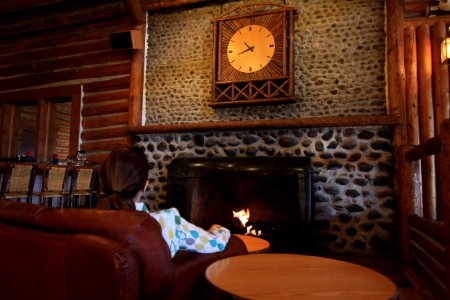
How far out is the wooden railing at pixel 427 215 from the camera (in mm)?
2207

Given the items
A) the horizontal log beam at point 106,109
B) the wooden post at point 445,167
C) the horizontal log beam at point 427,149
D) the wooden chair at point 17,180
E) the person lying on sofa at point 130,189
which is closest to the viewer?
the person lying on sofa at point 130,189

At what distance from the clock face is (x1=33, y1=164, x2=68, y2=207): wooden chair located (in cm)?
312

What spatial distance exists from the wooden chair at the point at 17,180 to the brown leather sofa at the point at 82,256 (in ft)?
11.8

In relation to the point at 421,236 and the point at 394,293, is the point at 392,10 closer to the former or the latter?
the point at 421,236

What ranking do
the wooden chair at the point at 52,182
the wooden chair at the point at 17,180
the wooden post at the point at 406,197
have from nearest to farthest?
the wooden post at the point at 406,197 → the wooden chair at the point at 17,180 → the wooden chair at the point at 52,182

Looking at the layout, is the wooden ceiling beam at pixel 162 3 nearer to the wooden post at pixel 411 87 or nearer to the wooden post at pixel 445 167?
the wooden post at pixel 411 87

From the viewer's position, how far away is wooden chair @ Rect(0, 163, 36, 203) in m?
4.53

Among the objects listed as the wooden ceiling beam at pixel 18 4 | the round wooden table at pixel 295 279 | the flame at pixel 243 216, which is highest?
the wooden ceiling beam at pixel 18 4

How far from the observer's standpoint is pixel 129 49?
5594 mm

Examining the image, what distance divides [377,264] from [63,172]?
14.9 ft

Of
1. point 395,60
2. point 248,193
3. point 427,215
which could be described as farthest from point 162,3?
point 427,215

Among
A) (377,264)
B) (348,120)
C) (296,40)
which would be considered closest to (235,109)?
(296,40)

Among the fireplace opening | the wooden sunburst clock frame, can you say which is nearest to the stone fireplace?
the fireplace opening

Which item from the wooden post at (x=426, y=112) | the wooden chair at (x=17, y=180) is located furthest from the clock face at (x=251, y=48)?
the wooden chair at (x=17, y=180)
